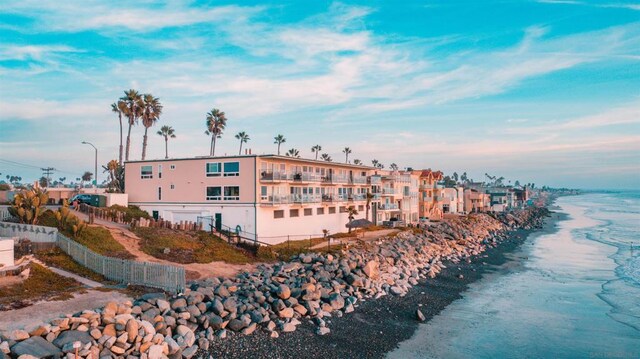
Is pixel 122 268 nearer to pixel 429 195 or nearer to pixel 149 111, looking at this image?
pixel 149 111

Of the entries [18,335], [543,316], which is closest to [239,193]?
[543,316]

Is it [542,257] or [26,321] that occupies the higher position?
[26,321]

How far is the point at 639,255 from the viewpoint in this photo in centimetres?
5562

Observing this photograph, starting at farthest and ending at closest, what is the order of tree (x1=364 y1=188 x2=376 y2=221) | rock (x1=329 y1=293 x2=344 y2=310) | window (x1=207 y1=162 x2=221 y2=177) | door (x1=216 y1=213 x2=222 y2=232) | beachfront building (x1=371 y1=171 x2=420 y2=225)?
1. beachfront building (x1=371 y1=171 x2=420 y2=225)
2. tree (x1=364 y1=188 x2=376 y2=221)
3. window (x1=207 y1=162 x2=221 y2=177)
4. door (x1=216 y1=213 x2=222 y2=232)
5. rock (x1=329 y1=293 x2=344 y2=310)

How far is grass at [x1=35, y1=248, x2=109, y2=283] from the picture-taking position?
1021 inches

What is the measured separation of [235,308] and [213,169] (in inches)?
1026

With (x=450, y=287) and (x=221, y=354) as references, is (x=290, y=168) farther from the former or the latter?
(x=221, y=354)

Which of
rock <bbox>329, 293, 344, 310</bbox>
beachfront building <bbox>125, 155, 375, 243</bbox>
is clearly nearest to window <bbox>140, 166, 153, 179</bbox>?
beachfront building <bbox>125, 155, 375, 243</bbox>

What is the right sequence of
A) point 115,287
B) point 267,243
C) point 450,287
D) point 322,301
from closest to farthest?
point 115,287, point 322,301, point 450,287, point 267,243

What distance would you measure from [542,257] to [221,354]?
154ft

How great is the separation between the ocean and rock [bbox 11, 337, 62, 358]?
14240 mm

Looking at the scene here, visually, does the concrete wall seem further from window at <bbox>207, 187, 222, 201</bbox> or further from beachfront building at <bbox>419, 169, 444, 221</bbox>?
beachfront building at <bbox>419, 169, 444, 221</bbox>

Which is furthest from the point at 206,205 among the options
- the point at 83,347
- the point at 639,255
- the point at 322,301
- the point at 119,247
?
the point at 639,255

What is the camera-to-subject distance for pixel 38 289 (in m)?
22.1
